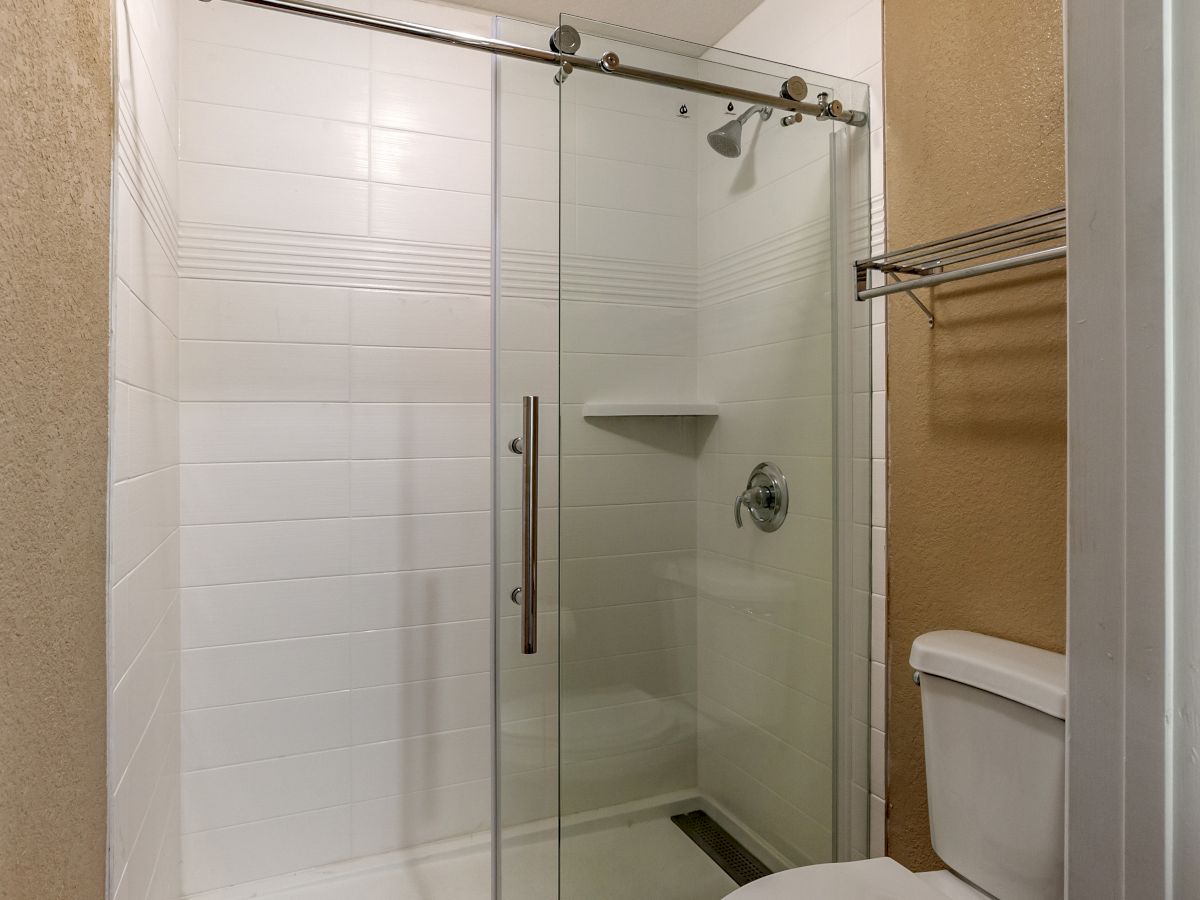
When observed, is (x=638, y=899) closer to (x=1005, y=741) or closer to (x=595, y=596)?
(x=595, y=596)

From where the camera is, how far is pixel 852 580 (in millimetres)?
1529

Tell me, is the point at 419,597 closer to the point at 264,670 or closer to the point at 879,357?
the point at 264,670

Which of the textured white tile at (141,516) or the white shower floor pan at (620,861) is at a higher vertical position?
the textured white tile at (141,516)

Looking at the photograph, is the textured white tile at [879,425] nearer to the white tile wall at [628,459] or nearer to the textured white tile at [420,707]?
the white tile wall at [628,459]

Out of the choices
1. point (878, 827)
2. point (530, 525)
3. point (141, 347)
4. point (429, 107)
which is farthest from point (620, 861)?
point (429, 107)

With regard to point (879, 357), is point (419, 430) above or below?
below

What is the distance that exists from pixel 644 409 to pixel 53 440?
2.97ft

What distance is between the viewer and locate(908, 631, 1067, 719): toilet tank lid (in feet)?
3.36

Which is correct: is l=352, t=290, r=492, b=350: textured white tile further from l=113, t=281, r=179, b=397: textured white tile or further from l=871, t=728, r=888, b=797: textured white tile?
l=871, t=728, r=888, b=797: textured white tile

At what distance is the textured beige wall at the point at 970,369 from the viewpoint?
116cm

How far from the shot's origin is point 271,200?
1.83 meters

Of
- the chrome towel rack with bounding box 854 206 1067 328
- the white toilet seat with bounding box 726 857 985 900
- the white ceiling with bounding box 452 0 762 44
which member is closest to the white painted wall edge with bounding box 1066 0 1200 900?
the chrome towel rack with bounding box 854 206 1067 328

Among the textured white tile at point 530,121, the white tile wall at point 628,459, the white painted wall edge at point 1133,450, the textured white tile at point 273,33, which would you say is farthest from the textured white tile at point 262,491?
the white painted wall edge at point 1133,450

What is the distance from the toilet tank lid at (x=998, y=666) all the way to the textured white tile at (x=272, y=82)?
1855mm
